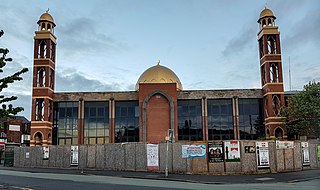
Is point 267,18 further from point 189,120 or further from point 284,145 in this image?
point 284,145

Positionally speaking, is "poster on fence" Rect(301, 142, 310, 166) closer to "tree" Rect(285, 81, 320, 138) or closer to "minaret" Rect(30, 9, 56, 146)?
"tree" Rect(285, 81, 320, 138)

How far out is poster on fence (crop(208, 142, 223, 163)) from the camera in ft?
84.7

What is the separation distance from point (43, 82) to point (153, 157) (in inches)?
1254

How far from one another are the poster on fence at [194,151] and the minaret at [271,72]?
1057 inches

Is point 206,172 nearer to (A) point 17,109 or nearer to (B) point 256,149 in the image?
(B) point 256,149

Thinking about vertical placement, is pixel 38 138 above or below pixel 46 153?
above

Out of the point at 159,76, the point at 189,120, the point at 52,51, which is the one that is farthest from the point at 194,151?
the point at 52,51

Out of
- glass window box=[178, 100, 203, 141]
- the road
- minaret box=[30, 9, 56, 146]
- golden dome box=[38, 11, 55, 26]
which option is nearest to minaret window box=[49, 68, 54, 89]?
minaret box=[30, 9, 56, 146]

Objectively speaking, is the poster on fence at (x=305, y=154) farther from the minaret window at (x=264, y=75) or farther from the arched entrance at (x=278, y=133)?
the minaret window at (x=264, y=75)

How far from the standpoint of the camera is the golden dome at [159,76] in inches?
2287

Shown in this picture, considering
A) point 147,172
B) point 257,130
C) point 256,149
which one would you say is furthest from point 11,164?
point 257,130

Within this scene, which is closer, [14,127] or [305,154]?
[305,154]

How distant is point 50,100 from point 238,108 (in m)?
28.1

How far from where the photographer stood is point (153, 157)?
27562 millimetres
